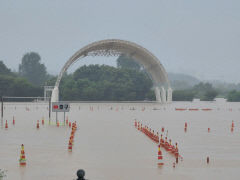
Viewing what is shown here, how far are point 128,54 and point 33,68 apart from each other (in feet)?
373

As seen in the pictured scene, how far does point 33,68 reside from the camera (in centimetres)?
18188

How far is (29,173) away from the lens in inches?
469

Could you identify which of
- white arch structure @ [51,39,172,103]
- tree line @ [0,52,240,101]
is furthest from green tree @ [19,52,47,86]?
white arch structure @ [51,39,172,103]

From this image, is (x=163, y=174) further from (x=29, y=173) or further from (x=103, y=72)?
(x=103, y=72)

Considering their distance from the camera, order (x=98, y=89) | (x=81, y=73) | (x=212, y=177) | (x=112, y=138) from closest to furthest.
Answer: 1. (x=212, y=177)
2. (x=112, y=138)
3. (x=98, y=89)
4. (x=81, y=73)

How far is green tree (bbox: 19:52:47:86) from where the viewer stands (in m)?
177

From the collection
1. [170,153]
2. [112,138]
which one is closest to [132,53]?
[112,138]

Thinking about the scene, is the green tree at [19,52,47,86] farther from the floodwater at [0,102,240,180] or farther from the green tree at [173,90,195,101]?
the floodwater at [0,102,240,180]

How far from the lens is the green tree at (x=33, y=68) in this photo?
177125 mm

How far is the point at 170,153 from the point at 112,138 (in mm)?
5645

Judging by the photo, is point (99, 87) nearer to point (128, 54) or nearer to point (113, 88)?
point (113, 88)

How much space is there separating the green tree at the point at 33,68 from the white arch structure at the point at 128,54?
10366 cm

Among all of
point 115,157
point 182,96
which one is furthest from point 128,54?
point 115,157

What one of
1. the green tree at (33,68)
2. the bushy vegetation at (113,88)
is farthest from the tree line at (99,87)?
the green tree at (33,68)
